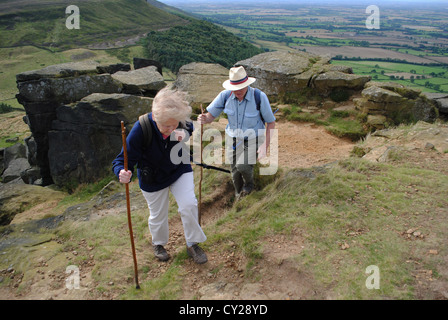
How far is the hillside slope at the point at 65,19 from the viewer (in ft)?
265

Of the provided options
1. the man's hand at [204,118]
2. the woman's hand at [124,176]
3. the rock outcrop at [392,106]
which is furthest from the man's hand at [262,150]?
the rock outcrop at [392,106]

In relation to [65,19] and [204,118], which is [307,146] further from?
[65,19]

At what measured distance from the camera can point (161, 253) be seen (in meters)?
6.20

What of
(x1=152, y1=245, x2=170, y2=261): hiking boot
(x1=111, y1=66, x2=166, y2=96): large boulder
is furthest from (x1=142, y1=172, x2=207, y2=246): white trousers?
(x1=111, y1=66, x2=166, y2=96): large boulder

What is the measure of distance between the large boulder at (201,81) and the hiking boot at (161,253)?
8.86 metres

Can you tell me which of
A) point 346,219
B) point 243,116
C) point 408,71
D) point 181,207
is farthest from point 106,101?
point 408,71

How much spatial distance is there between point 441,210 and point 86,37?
98235 mm

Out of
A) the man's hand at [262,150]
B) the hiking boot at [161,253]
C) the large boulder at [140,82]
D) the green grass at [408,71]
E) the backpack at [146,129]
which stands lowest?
the hiking boot at [161,253]

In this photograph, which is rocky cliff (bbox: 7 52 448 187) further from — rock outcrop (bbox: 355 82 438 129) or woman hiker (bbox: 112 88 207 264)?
woman hiker (bbox: 112 88 207 264)

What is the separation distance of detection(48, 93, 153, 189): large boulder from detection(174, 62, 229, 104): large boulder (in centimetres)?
261

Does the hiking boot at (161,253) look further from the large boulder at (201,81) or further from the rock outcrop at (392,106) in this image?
the rock outcrop at (392,106)
